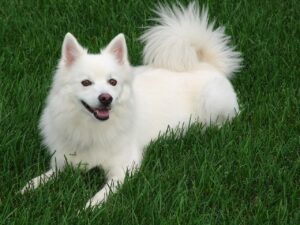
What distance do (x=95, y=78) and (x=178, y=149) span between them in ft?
2.78

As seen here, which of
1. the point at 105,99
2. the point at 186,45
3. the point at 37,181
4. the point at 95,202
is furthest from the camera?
the point at 186,45

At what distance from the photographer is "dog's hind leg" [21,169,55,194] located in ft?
12.1

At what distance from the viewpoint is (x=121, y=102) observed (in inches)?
157

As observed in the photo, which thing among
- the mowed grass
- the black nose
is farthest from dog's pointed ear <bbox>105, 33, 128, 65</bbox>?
the mowed grass

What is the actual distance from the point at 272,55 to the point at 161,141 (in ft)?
7.22

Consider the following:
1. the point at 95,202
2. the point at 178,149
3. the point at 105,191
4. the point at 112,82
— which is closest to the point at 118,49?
the point at 112,82

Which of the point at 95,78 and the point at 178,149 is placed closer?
the point at 95,78

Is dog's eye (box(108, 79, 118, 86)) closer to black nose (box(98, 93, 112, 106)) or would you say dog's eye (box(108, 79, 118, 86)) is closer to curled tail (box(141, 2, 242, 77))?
black nose (box(98, 93, 112, 106))

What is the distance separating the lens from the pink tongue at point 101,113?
3842mm

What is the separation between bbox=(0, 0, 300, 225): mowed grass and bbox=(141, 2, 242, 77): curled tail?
351 millimetres

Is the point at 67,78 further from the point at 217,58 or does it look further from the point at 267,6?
the point at 267,6

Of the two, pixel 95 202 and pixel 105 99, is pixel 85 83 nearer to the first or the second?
pixel 105 99

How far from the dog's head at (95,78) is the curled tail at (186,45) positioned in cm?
98

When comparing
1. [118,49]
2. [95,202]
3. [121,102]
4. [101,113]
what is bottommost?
[95,202]
